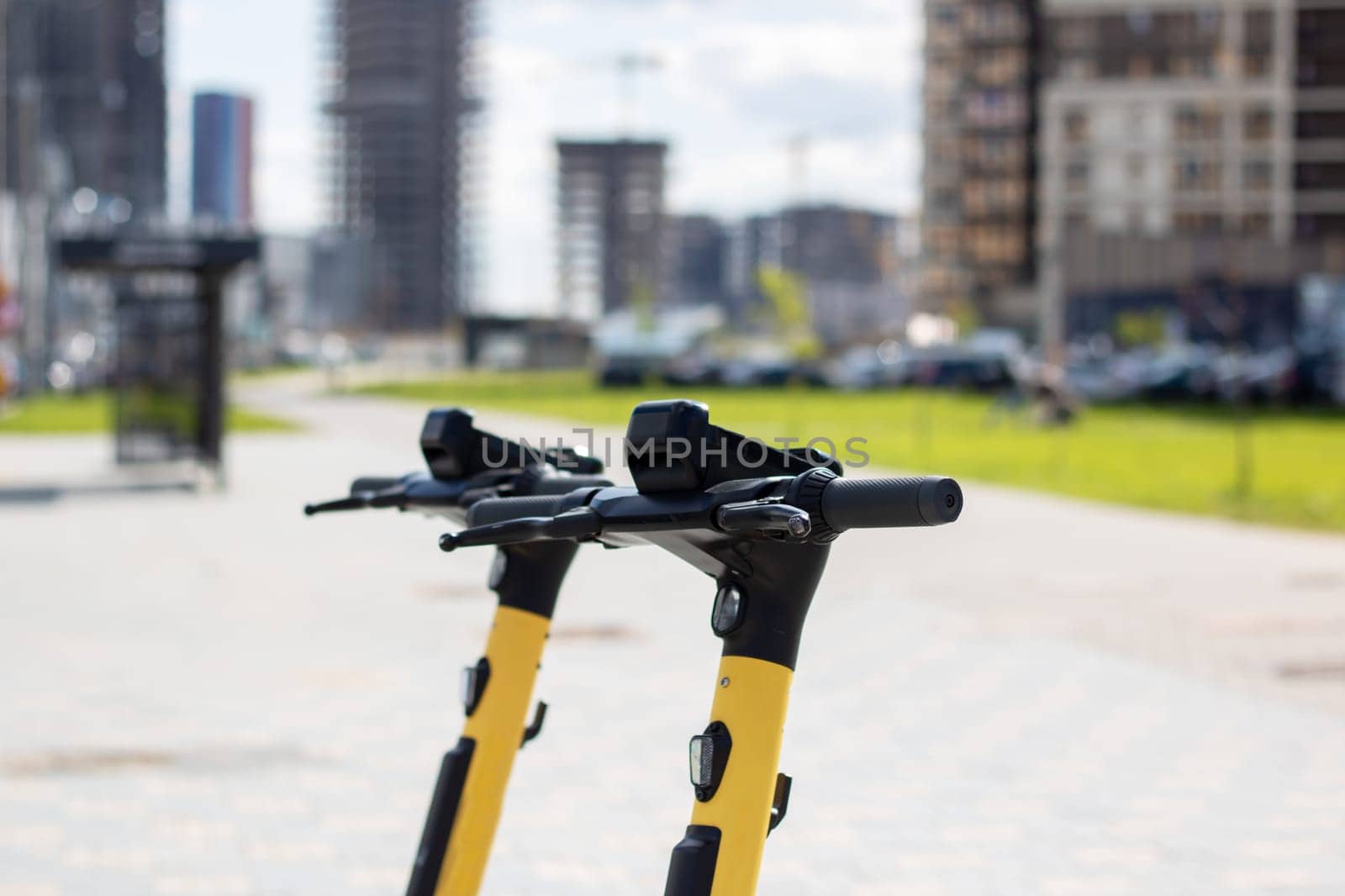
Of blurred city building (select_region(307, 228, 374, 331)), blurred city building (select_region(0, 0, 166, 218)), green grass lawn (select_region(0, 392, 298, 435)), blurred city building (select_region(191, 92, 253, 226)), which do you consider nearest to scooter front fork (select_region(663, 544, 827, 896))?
blurred city building (select_region(191, 92, 253, 226))

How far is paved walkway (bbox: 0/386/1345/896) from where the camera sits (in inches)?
207

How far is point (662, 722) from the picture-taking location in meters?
7.18

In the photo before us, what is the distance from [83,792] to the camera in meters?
5.98

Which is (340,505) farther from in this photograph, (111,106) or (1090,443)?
(111,106)

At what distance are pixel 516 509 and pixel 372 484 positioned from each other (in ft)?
2.95

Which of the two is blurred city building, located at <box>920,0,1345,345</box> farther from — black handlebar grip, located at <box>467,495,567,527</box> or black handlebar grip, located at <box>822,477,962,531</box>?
black handlebar grip, located at <box>822,477,962,531</box>

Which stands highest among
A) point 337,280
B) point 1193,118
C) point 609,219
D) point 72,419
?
point 1193,118

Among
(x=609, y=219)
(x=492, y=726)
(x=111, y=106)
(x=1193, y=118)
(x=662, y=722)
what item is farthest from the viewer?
(x=609, y=219)

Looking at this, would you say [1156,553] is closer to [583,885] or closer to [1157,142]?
[583,885]

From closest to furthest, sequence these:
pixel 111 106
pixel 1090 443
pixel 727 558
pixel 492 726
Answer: pixel 727 558 < pixel 492 726 < pixel 1090 443 < pixel 111 106

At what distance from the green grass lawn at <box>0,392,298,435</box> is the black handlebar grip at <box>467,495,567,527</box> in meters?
25.6

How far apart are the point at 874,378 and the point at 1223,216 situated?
4250 centimetres

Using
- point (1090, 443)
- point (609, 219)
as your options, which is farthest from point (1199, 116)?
point (609, 219)

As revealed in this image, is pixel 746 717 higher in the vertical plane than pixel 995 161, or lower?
lower
